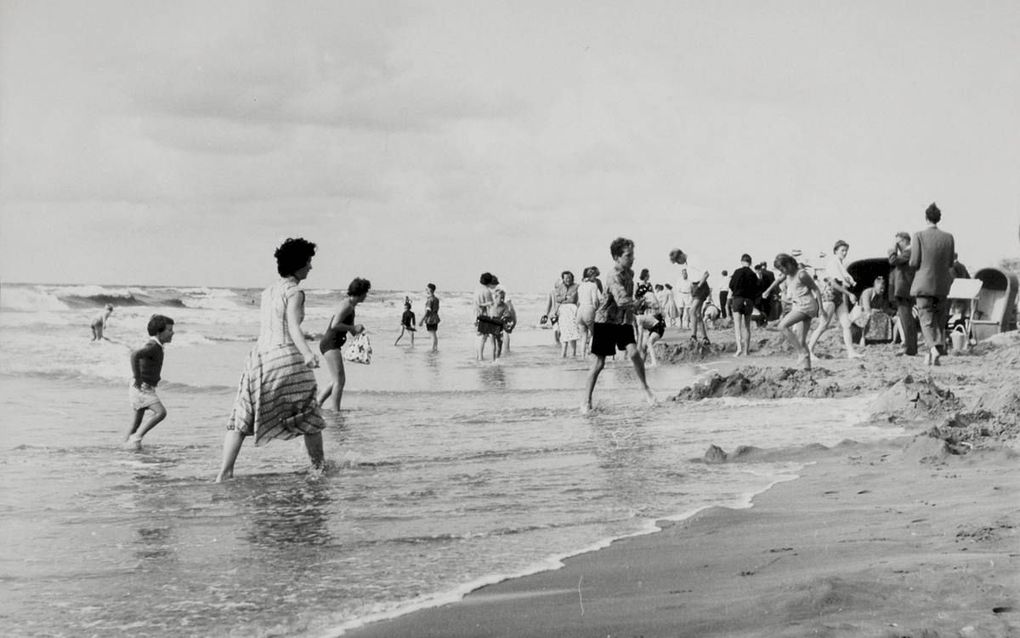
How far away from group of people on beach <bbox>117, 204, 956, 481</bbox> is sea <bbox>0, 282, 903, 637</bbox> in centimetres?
47

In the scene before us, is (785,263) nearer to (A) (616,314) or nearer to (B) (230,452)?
(A) (616,314)

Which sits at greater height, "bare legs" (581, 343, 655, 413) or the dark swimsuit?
the dark swimsuit

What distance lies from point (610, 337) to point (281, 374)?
5.26m

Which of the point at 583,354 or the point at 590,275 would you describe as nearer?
the point at 590,275

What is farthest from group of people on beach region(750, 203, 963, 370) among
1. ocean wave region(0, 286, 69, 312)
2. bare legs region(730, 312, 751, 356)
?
ocean wave region(0, 286, 69, 312)

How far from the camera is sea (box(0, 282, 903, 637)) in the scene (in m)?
4.22

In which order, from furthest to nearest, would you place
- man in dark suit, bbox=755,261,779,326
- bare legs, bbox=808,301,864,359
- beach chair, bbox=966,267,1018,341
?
man in dark suit, bbox=755,261,779,326, beach chair, bbox=966,267,1018,341, bare legs, bbox=808,301,864,359

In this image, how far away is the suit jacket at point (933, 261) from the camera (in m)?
13.0

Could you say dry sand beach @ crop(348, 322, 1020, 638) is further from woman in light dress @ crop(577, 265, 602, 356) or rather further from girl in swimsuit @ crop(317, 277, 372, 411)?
woman in light dress @ crop(577, 265, 602, 356)

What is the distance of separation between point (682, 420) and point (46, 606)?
7103 millimetres

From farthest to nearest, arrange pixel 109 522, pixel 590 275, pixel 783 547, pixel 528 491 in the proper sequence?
pixel 590 275 < pixel 528 491 < pixel 109 522 < pixel 783 547

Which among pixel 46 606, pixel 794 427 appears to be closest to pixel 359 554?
pixel 46 606

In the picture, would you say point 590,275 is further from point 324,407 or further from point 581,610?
point 581,610

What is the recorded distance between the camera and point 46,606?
4.18 metres
